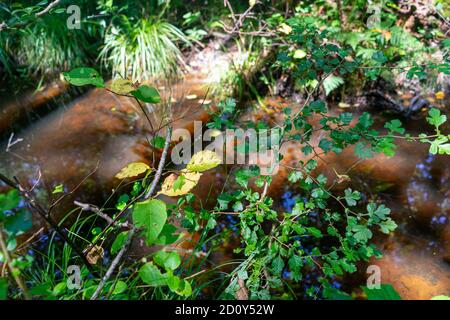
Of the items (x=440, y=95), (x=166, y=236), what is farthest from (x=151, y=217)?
(x=440, y=95)

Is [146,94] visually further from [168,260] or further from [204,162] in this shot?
[168,260]

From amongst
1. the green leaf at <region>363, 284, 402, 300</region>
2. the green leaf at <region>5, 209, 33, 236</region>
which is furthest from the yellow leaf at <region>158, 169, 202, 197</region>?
the green leaf at <region>363, 284, 402, 300</region>

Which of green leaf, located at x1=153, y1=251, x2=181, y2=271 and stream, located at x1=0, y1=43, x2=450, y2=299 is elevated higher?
green leaf, located at x1=153, y1=251, x2=181, y2=271

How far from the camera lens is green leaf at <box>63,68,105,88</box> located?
2.72ft

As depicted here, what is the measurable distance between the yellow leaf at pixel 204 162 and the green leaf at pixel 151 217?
0.52 feet

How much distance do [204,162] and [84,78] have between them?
388mm

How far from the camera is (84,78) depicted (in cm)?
84

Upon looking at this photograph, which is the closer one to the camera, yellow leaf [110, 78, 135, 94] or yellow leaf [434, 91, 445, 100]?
yellow leaf [110, 78, 135, 94]

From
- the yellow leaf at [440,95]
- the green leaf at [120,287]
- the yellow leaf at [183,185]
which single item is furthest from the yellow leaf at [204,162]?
the yellow leaf at [440,95]

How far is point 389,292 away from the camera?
0.71 m

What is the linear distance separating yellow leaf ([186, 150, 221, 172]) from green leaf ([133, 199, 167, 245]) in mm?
159

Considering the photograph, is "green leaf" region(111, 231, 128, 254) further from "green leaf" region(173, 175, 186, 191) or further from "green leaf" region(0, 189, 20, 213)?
"green leaf" region(0, 189, 20, 213)

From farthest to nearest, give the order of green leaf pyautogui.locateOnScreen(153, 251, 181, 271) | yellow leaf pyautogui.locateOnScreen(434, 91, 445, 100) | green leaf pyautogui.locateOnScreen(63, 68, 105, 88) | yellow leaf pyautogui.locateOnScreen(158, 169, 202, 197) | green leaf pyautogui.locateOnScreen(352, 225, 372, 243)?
yellow leaf pyautogui.locateOnScreen(434, 91, 445, 100)
green leaf pyautogui.locateOnScreen(352, 225, 372, 243)
yellow leaf pyautogui.locateOnScreen(158, 169, 202, 197)
green leaf pyautogui.locateOnScreen(153, 251, 181, 271)
green leaf pyautogui.locateOnScreen(63, 68, 105, 88)
